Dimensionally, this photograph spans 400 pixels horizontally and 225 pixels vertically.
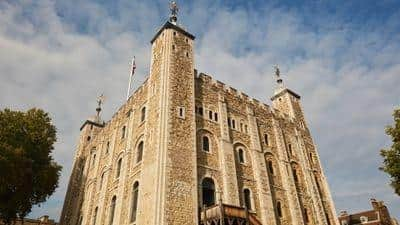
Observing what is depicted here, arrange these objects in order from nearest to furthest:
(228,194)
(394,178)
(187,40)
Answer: (394,178)
(228,194)
(187,40)

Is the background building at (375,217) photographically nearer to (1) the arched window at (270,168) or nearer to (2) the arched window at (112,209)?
(1) the arched window at (270,168)

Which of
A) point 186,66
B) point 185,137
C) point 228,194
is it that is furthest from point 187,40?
point 228,194

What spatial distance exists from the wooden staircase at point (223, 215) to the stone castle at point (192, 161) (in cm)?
5

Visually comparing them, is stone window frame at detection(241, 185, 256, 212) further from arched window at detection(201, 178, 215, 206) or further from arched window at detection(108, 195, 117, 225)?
arched window at detection(108, 195, 117, 225)

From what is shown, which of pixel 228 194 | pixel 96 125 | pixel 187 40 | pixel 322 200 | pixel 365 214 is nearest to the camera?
pixel 228 194

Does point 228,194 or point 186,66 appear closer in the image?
point 228,194

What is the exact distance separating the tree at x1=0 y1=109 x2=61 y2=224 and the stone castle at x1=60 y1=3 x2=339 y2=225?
14.1 feet

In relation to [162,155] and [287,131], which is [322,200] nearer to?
[287,131]

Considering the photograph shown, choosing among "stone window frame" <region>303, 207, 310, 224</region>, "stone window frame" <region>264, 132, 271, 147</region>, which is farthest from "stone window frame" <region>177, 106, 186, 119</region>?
"stone window frame" <region>303, 207, 310, 224</region>

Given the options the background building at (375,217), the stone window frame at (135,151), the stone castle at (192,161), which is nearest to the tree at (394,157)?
the stone castle at (192,161)

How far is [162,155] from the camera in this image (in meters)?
17.8

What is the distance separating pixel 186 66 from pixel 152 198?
33.0ft

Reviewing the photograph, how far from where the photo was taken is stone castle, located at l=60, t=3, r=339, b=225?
1747cm

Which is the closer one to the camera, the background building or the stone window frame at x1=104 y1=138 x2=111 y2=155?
the stone window frame at x1=104 y1=138 x2=111 y2=155
